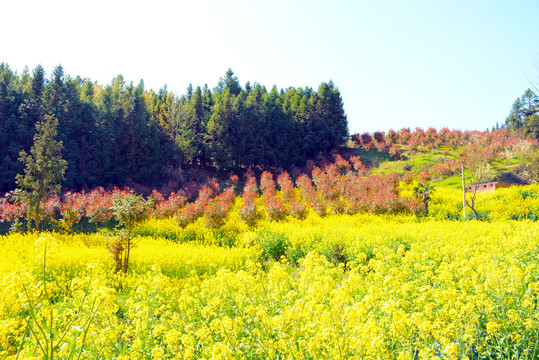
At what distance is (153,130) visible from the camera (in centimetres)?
2488

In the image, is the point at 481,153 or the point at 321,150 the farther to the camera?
the point at 321,150

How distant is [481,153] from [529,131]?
1675 cm

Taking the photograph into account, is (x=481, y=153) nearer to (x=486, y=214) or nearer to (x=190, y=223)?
(x=486, y=214)

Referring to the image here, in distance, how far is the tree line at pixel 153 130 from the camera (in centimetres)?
2102

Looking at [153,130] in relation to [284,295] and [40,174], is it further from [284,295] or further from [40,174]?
[284,295]

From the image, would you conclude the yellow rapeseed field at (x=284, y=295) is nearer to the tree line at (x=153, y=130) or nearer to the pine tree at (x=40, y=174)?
the pine tree at (x=40, y=174)

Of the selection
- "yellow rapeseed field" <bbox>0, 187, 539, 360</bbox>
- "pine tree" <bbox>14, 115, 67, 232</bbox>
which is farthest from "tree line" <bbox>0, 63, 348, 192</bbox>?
"yellow rapeseed field" <bbox>0, 187, 539, 360</bbox>

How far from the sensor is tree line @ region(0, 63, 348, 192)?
2102 centimetres

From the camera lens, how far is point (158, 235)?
1325 centimetres

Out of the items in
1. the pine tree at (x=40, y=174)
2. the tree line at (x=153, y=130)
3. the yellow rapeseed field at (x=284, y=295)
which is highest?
the tree line at (x=153, y=130)

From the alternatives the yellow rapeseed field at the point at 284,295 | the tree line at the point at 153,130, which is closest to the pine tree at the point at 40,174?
the yellow rapeseed field at the point at 284,295

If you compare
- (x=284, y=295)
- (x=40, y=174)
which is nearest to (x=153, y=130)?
(x=40, y=174)

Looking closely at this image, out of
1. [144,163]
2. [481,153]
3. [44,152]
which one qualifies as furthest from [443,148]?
[44,152]

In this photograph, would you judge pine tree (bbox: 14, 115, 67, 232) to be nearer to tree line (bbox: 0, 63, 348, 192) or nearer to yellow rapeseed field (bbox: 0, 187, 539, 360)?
yellow rapeseed field (bbox: 0, 187, 539, 360)
